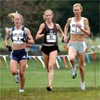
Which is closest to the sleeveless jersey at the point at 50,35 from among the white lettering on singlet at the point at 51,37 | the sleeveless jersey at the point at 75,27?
the white lettering on singlet at the point at 51,37

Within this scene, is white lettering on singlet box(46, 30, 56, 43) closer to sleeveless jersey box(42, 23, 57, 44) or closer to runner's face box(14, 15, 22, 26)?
sleeveless jersey box(42, 23, 57, 44)

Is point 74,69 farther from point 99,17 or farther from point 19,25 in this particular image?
point 99,17

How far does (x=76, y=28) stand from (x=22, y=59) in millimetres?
1608

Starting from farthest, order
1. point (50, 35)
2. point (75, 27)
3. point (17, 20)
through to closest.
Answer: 1. point (75, 27)
2. point (50, 35)
3. point (17, 20)

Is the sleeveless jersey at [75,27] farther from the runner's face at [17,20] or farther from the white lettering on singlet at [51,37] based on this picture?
the runner's face at [17,20]

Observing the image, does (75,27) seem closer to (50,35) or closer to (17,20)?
(50,35)

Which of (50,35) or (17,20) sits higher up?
(17,20)

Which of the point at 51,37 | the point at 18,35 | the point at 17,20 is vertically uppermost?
the point at 17,20

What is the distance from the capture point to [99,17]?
54.6 metres

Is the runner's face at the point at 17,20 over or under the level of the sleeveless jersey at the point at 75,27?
over

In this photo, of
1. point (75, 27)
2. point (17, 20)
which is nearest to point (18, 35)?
point (17, 20)

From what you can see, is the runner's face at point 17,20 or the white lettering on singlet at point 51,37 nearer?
the runner's face at point 17,20

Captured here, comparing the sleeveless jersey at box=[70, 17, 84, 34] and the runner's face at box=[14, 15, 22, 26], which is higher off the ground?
the runner's face at box=[14, 15, 22, 26]

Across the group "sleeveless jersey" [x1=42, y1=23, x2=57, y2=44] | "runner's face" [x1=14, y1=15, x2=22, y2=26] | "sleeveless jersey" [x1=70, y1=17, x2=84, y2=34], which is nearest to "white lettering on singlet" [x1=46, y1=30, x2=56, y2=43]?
"sleeveless jersey" [x1=42, y1=23, x2=57, y2=44]
